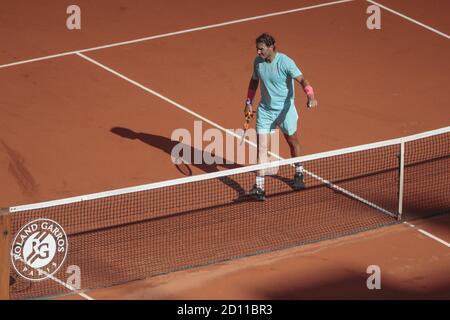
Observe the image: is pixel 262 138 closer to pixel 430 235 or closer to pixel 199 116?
pixel 430 235

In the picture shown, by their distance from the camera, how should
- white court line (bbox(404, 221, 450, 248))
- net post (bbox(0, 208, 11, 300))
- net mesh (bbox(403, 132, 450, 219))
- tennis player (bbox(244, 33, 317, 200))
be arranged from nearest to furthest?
net post (bbox(0, 208, 11, 300)), white court line (bbox(404, 221, 450, 248)), tennis player (bbox(244, 33, 317, 200)), net mesh (bbox(403, 132, 450, 219))

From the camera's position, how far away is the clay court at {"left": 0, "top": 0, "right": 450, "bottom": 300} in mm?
13422

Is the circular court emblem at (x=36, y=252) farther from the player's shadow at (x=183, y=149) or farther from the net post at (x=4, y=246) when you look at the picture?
the player's shadow at (x=183, y=149)

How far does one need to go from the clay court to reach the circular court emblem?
0.44 ft

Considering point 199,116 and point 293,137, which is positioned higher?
point 199,116

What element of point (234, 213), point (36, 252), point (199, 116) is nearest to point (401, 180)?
point (234, 213)

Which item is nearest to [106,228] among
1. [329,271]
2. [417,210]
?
[329,271]

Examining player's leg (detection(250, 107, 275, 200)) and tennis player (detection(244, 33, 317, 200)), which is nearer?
tennis player (detection(244, 33, 317, 200))

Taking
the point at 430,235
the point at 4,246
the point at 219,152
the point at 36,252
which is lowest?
the point at 4,246

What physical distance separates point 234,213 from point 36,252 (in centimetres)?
281

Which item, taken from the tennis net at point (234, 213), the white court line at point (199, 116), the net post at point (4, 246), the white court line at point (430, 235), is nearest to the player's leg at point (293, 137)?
the tennis net at point (234, 213)

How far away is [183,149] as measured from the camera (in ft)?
54.0

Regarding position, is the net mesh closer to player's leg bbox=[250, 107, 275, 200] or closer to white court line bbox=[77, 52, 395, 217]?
white court line bbox=[77, 52, 395, 217]

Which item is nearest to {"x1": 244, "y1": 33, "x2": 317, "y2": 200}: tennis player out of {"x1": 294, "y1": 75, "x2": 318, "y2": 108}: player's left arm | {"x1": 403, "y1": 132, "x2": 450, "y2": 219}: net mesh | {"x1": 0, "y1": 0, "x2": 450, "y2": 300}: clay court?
{"x1": 294, "y1": 75, "x2": 318, "y2": 108}: player's left arm
